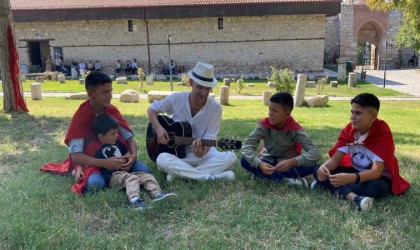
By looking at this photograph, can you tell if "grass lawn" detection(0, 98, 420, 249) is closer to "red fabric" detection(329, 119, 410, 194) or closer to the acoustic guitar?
"red fabric" detection(329, 119, 410, 194)

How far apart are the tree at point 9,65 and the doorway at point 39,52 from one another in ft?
70.5

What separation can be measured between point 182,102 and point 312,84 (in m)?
18.9

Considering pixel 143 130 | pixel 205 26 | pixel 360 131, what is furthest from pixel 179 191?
pixel 205 26

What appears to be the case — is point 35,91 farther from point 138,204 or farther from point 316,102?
point 138,204

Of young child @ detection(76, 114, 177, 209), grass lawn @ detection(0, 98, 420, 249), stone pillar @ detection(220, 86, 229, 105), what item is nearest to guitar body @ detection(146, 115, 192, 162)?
grass lawn @ detection(0, 98, 420, 249)

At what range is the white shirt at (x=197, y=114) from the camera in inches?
171

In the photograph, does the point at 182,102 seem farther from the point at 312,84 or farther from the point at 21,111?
the point at 312,84

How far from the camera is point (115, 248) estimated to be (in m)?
2.81

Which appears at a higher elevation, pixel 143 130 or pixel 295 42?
pixel 295 42

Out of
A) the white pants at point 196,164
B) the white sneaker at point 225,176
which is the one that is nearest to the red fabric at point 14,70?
the white pants at point 196,164

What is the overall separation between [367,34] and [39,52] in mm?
28863

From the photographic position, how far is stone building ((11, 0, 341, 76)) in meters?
26.9

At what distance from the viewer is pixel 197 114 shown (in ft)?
14.4

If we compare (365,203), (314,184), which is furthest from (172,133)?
(365,203)
